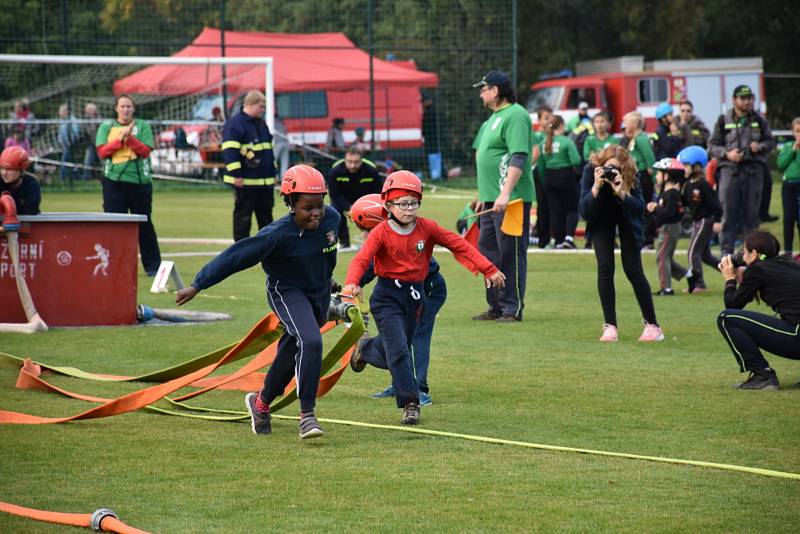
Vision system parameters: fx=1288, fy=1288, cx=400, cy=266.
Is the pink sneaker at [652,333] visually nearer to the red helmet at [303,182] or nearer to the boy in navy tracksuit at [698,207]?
the boy in navy tracksuit at [698,207]

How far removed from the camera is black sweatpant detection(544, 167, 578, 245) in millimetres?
19531

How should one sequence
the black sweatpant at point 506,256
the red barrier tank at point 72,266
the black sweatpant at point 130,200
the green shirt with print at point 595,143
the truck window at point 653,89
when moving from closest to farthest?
the red barrier tank at point 72,266
the black sweatpant at point 506,256
the black sweatpant at point 130,200
the green shirt with print at point 595,143
the truck window at point 653,89

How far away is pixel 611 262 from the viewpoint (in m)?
11.1

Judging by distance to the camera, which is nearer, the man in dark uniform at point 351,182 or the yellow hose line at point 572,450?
the yellow hose line at point 572,450

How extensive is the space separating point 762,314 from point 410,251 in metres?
2.61

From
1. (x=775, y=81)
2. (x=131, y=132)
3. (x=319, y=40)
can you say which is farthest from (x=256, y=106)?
(x=775, y=81)

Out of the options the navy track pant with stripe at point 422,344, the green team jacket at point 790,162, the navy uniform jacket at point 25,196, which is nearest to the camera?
the navy track pant with stripe at point 422,344

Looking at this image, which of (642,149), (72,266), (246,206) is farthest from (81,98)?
(72,266)

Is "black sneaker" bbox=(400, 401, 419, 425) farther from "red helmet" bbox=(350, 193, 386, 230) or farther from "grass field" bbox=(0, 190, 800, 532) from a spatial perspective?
"red helmet" bbox=(350, 193, 386, 230)

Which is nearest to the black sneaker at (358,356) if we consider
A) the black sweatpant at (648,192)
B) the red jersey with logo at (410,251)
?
the red jersey with logo at (410,251)

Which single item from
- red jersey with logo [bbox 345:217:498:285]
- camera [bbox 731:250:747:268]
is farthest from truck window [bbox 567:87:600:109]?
red jersey with logo [bbox 345:217:498:285]

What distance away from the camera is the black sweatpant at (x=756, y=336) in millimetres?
8695

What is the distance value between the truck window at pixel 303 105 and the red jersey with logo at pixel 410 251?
1113 inches

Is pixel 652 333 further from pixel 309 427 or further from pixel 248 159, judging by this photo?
pixel 248 159
